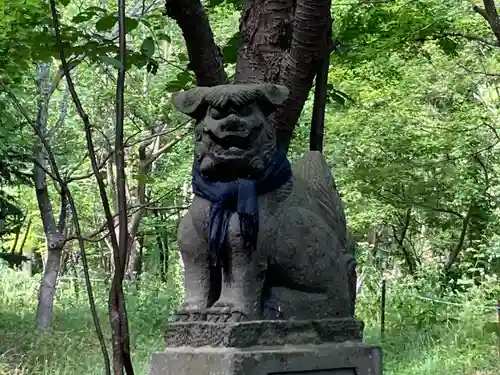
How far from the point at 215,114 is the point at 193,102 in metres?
0.11

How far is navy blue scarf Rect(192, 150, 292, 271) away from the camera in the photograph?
270 centimetres

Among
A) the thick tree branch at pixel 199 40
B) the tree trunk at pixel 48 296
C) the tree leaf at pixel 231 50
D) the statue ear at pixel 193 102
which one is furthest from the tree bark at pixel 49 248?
the statue ear at pixel 193 102

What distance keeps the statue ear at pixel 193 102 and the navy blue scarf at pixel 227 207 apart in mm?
174

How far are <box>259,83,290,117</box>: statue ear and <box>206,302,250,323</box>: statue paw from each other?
635 millimetres

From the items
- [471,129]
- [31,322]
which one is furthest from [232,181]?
[31,322]

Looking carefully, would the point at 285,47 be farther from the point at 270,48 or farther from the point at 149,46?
the point at 149,46

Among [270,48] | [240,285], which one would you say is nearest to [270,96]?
[240,285]

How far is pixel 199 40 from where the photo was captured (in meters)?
3.42

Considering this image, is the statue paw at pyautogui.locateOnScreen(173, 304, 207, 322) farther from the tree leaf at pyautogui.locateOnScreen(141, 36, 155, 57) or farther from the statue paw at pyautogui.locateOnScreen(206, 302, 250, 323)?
the tree leaf at pyautogui.locateOnScreen(141, 36, 155, 57)

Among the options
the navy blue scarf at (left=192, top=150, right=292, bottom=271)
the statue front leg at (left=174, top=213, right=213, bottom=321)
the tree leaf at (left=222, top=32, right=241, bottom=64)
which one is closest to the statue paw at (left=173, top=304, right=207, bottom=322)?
the statue front leg at (left=174, top=213, right=213, bottom=321)

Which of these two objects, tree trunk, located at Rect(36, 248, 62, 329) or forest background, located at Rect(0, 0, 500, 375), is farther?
tree trunk, located at Rect(36, 248, 62, 329)

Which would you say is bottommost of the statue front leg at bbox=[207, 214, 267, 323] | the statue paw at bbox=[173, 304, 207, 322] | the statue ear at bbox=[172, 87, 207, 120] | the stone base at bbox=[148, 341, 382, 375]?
the stone base at bbox=[148, 341, 382, 375]

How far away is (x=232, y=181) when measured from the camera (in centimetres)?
276

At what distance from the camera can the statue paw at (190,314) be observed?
9.06ft
